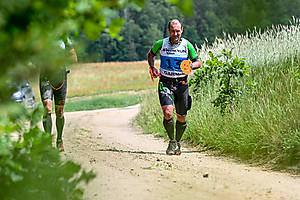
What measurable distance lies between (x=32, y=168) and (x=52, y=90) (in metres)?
4.05

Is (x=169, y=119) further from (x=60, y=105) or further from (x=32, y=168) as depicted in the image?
(x=32, y=168)

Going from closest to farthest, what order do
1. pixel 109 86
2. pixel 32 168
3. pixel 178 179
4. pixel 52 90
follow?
pixel 32 168
pixel 178 179
pixel 52 90
pixel 109 86

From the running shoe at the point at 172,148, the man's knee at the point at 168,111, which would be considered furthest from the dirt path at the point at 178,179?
the man's knee at the point at 168,111

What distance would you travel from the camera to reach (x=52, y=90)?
6.73 m

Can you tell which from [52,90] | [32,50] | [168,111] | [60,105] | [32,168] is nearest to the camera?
[32,50]

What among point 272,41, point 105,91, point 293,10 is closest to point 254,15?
point 272,41

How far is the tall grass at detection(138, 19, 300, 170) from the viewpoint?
6.43 meters

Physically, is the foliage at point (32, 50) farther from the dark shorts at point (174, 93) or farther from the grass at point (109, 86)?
the grass at point (109, 86)

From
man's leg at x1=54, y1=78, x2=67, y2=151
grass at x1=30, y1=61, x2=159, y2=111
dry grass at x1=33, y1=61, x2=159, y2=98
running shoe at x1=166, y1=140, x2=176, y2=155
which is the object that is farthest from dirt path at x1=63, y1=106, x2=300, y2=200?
dry grass at x1=33, y1=61, x2=159, y2=98

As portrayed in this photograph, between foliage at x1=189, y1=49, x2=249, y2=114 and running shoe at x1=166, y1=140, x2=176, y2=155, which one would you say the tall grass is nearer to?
foliage at x1=189, y1=49, x2=249, y2=114

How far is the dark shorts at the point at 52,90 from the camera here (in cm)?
660

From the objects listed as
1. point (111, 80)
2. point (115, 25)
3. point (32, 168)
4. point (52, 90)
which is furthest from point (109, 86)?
point (115, 25)

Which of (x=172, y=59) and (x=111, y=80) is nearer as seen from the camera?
(x=172, y=59)

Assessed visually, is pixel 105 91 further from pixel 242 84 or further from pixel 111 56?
pixel 111 56
